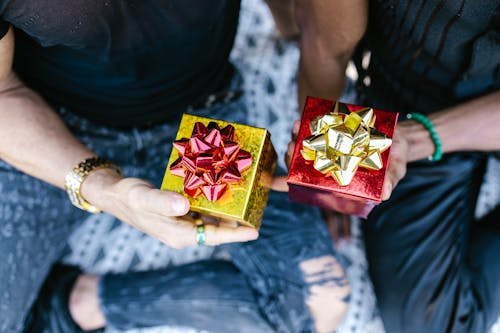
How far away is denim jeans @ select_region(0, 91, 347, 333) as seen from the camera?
1.04 meters

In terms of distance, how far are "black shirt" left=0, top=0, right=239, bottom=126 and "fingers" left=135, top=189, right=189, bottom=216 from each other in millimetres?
268

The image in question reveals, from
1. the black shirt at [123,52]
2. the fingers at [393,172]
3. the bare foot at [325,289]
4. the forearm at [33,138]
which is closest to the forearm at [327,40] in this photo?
the black shirt at [123,52]

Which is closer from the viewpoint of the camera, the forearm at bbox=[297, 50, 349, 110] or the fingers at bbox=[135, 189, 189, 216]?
the fingers at bbox=[135, 189, 189, 216]

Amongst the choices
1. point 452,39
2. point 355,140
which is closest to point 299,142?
point 355,140

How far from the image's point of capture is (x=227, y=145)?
0.73 m

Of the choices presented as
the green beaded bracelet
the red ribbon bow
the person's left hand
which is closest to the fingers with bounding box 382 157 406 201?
the person's left hand

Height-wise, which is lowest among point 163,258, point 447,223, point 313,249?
point 163,258

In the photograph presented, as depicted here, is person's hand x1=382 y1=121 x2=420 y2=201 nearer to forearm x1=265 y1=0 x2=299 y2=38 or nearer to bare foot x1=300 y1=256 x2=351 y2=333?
bare foot x1=300 y1=256 x2=351 y2=333

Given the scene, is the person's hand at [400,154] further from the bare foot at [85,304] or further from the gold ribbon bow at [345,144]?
the bare foot at [85,304]

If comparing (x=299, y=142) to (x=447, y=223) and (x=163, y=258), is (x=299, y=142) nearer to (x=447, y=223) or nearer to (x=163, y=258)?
(x=447, y=223)

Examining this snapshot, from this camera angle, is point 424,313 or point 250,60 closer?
point 424,313

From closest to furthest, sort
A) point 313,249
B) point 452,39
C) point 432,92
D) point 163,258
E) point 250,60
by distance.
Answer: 1. point 452,39
2. point 432,92
3. point 313,249
4. point 163,258
5. point 250,60

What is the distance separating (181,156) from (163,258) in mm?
502

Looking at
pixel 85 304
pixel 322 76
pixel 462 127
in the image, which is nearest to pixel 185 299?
pixel 85 304
